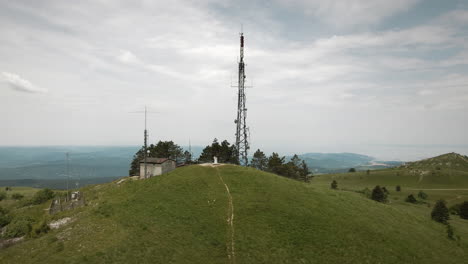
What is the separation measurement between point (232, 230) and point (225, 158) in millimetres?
51242

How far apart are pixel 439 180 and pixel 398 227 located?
13145 cm

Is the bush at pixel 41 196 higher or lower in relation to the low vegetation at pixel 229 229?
lower

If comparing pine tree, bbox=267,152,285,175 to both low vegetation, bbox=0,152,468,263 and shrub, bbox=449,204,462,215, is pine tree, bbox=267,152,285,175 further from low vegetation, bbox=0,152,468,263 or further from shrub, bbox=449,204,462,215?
shrub, bbox=449,204,462,215

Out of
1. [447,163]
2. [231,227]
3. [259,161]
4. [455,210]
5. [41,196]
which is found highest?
[259,161]

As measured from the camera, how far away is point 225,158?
3179 inches

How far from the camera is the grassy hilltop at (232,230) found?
25.0 metres

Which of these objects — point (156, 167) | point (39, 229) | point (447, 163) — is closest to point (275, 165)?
point (156, 167)

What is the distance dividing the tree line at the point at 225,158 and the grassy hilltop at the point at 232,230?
123 ft

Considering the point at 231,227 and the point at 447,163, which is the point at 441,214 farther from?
the point at 447,163

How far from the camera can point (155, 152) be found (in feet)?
295

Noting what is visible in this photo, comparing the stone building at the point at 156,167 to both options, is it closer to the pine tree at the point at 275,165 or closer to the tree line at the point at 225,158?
the tree line at the point at 225,158

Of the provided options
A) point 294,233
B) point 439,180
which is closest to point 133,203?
point 294,233

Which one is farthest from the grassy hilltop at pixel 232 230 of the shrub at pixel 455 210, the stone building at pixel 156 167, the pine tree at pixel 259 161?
the pine tree at pixel 259 161

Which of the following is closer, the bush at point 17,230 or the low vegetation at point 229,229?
the low vegetation at point 229,229
